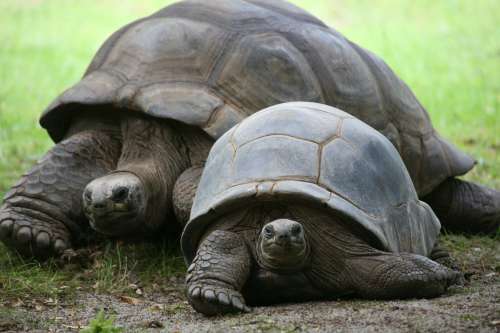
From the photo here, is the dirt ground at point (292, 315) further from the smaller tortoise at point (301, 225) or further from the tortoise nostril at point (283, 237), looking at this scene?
the tortoise nostril at point (283, 237)

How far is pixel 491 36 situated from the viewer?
45.4 feet

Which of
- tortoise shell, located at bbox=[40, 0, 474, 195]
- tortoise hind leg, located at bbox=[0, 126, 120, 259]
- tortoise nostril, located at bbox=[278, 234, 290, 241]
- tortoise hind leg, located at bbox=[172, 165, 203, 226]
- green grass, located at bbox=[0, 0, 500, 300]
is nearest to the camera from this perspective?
tortoise nostril, located at bbox=[278, 234, 290, 241]

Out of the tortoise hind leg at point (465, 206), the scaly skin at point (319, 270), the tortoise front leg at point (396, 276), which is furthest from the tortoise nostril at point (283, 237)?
the tortoise hind leg at point (465, 206)

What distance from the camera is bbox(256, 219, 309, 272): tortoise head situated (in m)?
3.35

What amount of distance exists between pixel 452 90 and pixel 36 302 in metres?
7.75

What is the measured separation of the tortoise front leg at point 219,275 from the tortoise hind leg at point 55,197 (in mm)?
1470

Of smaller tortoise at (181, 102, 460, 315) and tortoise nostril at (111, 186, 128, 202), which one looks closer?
smaller tortoise at (181, 102, 460, 315)

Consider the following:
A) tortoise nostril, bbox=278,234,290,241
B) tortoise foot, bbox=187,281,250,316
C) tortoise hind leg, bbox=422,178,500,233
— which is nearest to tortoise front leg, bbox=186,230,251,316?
tortoise foot, bbox=187,281,250,316

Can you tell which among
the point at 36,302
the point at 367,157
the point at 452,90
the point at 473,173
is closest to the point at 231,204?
the point at 367,157

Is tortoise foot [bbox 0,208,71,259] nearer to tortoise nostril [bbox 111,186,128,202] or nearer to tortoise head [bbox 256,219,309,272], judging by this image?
tortoise nostril [bbox 111,186,128,202]

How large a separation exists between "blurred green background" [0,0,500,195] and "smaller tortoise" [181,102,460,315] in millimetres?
Result: 2918

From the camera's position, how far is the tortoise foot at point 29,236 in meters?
4.70

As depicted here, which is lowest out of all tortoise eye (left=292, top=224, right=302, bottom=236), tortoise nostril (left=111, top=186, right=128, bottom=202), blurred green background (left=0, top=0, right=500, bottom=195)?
blurred green background (left=0, top=0, right=500, bottom=195)

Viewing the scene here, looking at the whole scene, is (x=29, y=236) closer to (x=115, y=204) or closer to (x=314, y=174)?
(x=115, y=204)
